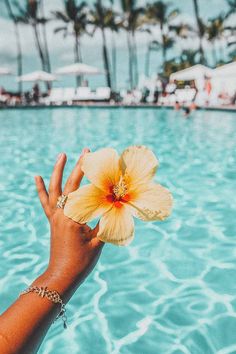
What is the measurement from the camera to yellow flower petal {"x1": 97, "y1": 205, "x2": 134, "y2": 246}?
667mm

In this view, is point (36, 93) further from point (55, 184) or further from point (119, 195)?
point (119, 195)

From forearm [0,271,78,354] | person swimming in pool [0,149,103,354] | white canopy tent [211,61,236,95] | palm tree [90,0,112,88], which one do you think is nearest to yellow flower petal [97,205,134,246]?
person swimming in pool [0,149,103,354]

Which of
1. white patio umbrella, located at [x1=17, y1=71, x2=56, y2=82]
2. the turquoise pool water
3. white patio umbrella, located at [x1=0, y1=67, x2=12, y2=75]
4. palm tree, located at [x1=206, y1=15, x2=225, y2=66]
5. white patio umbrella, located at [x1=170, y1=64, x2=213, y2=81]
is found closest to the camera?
the turquoise pool water

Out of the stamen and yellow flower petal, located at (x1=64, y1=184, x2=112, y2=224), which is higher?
the stamen

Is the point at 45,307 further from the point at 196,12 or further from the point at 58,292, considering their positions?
the point at 196,12

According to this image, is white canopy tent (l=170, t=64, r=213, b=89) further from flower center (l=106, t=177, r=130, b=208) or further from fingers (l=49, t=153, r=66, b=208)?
flower center (l=106, t=177, r=130, b=208)

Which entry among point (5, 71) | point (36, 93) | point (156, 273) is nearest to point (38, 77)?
point (36, 93)

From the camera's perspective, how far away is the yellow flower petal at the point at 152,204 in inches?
25.6

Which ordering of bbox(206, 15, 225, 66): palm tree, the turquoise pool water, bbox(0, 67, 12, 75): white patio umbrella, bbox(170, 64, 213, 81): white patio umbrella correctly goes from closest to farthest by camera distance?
the turquoise pool water
bbox(170, 64, 213, 81): white patio umbrella
bbox(0, 67, 12, 75): white patio umbrella
bbox(206, 15, 225, 66): palm tree

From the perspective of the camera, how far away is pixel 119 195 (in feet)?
2.21

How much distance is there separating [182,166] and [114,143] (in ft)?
12.4

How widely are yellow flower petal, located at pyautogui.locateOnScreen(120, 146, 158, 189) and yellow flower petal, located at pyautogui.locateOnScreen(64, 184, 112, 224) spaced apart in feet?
0.19

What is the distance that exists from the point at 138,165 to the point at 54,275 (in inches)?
16.0

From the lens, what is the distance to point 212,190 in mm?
7020
